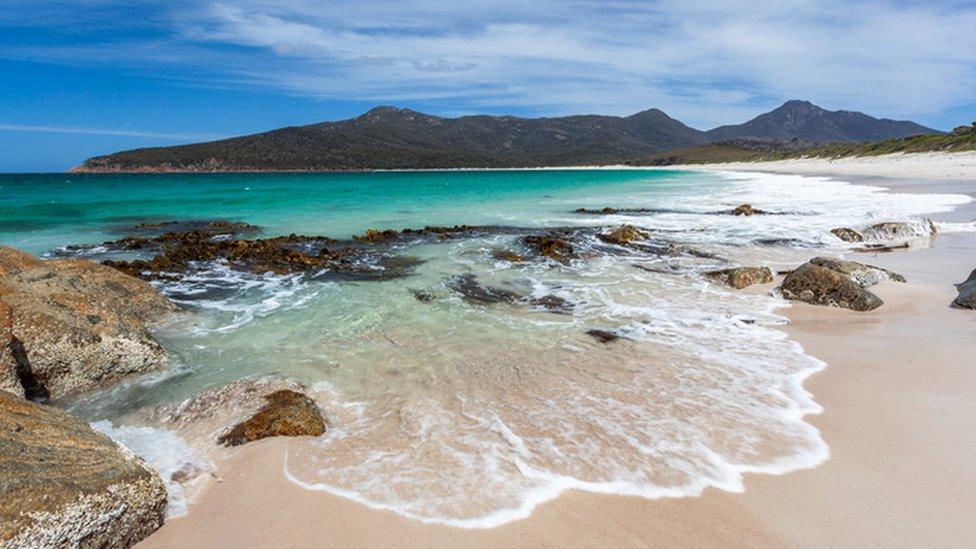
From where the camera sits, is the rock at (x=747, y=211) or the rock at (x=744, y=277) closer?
the rock at (x=744, y=277)

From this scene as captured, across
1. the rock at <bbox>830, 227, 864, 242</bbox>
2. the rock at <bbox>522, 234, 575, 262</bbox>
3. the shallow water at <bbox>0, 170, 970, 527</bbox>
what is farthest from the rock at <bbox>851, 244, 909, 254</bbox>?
the rock at <bbox>522, 234, 575, 262</bbox>

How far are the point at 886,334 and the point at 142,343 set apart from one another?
33.5 ft

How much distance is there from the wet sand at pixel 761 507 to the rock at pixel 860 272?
468 centimetres

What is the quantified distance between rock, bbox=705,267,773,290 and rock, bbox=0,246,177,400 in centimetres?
1001

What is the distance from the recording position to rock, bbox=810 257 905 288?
9.57 meters

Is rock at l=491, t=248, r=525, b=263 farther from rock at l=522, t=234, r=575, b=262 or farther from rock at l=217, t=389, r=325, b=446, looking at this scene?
rock at l=217, t=389, r=325, b=446

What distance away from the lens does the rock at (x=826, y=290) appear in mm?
8531

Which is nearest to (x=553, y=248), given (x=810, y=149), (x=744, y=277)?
(x=744, y=277)

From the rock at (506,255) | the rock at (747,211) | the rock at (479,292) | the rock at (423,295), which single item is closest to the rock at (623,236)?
the rock at (506,255)

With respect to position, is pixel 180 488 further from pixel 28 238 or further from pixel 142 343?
pixel 28 238

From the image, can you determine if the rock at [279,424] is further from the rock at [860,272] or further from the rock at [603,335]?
the rock at [860,272]

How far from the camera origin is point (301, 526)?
3658mm

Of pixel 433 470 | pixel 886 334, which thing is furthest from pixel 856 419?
pixel 433 470

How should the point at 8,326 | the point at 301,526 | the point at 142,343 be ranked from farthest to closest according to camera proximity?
the point at 142,343 < the point at 8,326 < the point at 301,526
